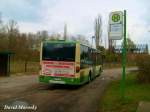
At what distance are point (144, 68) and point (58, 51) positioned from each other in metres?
5.76

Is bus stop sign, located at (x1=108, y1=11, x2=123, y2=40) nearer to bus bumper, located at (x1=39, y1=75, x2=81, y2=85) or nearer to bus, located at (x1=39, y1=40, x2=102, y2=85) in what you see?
bus, located at (x1=39, y1=40, x2=102, y2=85)

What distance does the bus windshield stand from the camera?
66.2ft

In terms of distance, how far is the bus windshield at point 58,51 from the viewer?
20188mm

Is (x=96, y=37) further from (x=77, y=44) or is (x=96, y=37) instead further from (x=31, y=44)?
(x=77, y=44)

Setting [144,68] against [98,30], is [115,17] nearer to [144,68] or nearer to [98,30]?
[144,68]

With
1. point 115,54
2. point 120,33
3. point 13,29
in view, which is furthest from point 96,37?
point 120,33

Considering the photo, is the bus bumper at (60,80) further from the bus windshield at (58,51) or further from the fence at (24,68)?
the fence at (24,68)

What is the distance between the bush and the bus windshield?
16.1 feet

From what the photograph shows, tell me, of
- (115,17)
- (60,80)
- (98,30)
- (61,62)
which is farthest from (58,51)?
(98,30)

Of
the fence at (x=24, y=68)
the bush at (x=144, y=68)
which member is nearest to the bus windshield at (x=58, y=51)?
the bush at (x=144, y=68)

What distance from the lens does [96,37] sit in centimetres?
8481

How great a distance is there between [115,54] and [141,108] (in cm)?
7588

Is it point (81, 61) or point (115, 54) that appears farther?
point (115, 54)

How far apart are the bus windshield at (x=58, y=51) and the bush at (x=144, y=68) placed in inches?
193
